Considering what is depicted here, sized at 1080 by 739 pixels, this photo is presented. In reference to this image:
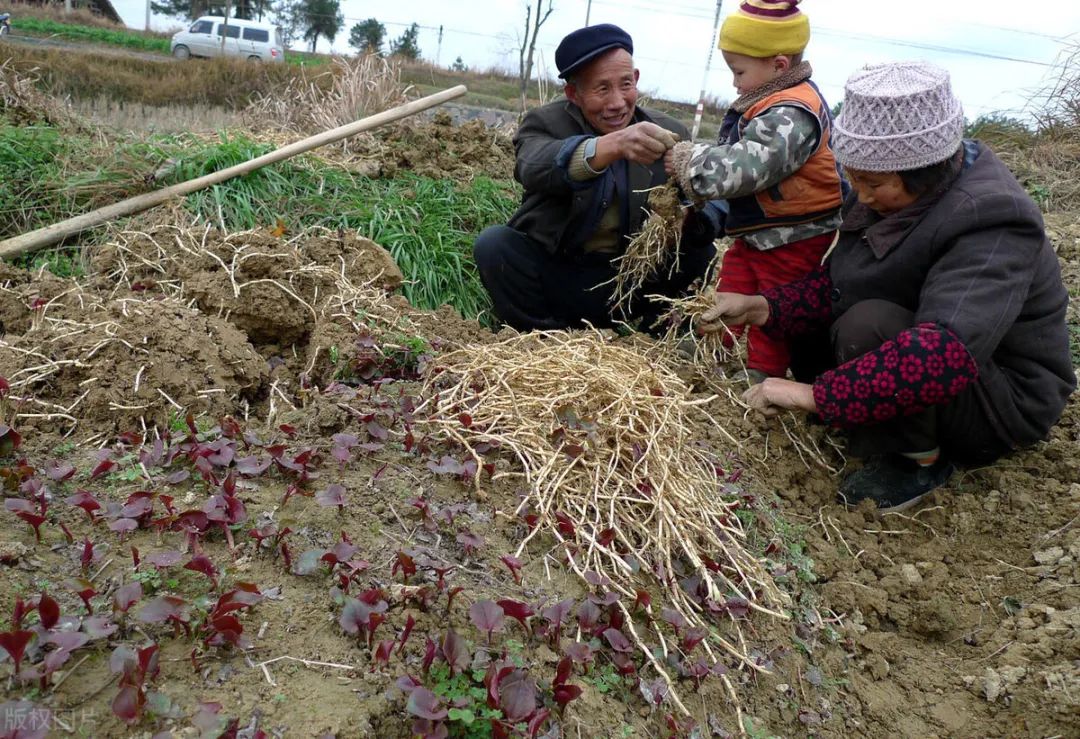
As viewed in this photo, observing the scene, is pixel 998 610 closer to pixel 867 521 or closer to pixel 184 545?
pixel 867 521

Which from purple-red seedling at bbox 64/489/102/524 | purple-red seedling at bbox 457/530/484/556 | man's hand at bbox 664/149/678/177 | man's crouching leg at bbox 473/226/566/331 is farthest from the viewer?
man's crouching leg at bbox 473/226/566/331

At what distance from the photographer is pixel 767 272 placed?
320 centimetres

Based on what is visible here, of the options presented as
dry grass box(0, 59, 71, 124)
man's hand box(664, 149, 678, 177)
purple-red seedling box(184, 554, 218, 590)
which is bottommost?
purple-red seedling box(184, 554, 218, 590)

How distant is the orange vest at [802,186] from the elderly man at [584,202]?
1.31 feet

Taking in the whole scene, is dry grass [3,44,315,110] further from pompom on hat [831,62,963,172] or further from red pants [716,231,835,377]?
pompom on hat [831,62,963,172]

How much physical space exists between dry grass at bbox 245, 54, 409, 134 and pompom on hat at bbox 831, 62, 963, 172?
4954 mm

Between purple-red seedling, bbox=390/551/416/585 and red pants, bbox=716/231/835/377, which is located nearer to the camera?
purple-red seedling, bbox=390/551/416/585

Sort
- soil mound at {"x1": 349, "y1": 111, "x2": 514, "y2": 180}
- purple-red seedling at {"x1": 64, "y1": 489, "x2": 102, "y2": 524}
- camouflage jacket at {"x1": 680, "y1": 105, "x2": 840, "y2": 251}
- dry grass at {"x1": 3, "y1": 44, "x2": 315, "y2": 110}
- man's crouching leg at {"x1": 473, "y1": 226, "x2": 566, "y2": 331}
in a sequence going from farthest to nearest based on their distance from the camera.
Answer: dry grass at {"x1": 3, "y1": 44, "x2": 315, "y2": 110}, soil mound at {"x1": 349, "y1": 111, "x2": 514, "y2": 180}, man's crouching leg at {"x1": 473, "y1": 226, "x2": 566, "y2": 331}, camouflage jacket at {"x1": 680, "y1": 105, "x2": 840, "y2": 251}, purple-red seedling at {"x1": 64, "y1": 489, "x2": 102, "y2": 524}

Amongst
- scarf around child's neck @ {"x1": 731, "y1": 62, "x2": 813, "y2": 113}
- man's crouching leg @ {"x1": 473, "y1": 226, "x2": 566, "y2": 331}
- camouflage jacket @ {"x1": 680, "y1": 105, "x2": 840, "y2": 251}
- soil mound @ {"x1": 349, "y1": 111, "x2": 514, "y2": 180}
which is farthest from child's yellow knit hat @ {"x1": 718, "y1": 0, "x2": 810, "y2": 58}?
soil mound @ {"x1": 349, "y1": 111, "x2": 514, "y2": 180}

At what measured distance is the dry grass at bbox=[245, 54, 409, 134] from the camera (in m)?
6.58

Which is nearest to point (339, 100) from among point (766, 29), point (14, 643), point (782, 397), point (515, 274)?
point (515, 274)

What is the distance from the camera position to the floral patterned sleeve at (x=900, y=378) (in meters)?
2.23

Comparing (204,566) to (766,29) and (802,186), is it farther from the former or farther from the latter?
(766,29)

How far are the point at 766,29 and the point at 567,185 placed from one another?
1.02m
